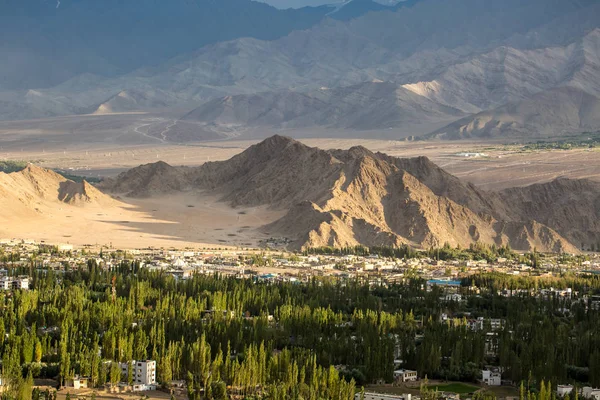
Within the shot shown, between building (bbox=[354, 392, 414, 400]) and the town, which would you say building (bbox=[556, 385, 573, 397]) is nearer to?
the town

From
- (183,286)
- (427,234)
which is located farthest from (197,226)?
(183,286)

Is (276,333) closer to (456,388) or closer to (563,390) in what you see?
(456,388)

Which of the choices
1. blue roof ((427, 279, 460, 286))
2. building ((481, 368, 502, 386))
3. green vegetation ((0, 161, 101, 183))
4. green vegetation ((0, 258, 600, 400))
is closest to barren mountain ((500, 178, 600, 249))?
blue roof ((427, 279, 460, 286))

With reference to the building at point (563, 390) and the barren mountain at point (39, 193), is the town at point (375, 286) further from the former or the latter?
the barren mountain at point (39, 193)

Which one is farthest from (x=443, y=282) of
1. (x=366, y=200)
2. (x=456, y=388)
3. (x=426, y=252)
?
(x=456, y=388)

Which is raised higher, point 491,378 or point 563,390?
point 563,390

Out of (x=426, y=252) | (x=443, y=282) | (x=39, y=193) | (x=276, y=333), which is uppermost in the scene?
(x=39, y=193)
